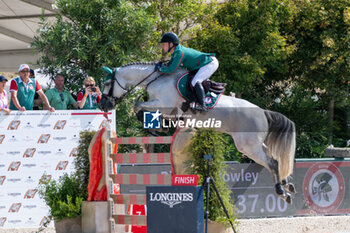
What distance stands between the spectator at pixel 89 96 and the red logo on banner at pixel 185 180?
10.5ft

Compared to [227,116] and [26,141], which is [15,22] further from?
[227,116]

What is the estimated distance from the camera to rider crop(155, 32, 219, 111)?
224 inches

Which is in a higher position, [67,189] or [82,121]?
[82,121]

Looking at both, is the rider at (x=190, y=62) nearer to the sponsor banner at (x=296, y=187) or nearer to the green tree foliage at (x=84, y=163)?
the green tree foliage at (x=84, y=163)

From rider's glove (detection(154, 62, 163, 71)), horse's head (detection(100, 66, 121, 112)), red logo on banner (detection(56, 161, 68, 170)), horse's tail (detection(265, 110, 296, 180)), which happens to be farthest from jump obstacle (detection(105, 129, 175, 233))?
red logo on banner (detection(56, 161, 68, 170))

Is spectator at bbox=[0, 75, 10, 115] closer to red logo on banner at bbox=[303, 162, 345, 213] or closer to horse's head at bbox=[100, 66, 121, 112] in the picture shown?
horse's head at bbox=[100, 66, 121, 112]

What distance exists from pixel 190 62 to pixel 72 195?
2262 mm

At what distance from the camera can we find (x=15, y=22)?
1545cm

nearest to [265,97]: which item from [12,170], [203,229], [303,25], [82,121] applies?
[303,25]

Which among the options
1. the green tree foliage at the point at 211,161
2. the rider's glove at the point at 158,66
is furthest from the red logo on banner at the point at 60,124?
the green tree foliage at the point at 211,161

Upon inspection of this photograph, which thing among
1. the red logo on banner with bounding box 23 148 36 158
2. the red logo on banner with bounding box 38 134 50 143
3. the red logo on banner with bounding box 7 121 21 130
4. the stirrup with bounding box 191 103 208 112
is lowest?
the red logo on banner with bounding box 23 148 36 158

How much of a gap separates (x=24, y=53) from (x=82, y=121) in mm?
10756

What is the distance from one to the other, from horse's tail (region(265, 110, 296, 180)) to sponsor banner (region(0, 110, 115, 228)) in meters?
2.58

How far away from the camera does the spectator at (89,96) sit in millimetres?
7617
